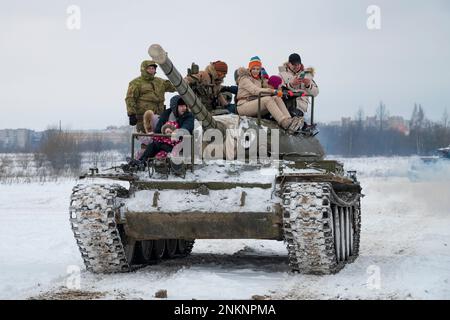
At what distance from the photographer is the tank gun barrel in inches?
409

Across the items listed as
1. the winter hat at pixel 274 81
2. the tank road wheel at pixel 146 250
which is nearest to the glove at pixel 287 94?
the winter hat at pixel 274 81

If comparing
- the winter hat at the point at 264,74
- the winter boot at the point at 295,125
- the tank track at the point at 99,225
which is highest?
the winter hat at the point at 264,74

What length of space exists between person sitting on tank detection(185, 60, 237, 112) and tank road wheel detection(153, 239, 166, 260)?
2.37m

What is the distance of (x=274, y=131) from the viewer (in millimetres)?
12883

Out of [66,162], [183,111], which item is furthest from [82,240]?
[66,162]

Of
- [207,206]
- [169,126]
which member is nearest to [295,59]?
[169,126]

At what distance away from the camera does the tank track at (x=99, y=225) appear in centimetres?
1109

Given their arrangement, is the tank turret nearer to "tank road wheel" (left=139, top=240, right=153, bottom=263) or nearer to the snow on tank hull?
the snow on tank hull

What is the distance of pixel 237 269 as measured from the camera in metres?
12.2

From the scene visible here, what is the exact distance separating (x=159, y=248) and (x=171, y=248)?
1.93 ft

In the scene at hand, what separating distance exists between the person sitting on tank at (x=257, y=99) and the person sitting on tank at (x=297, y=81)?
606mm

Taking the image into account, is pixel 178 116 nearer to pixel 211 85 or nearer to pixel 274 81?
pixel 211 85

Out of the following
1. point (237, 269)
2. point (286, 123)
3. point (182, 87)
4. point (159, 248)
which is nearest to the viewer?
point (182, 87)

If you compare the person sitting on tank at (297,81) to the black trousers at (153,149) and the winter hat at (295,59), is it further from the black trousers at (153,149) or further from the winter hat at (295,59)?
the black trousers at (153,149)
